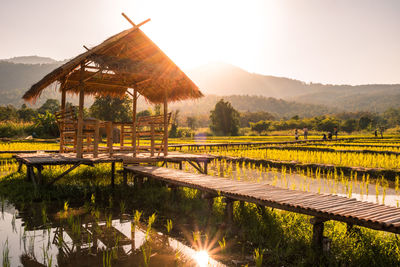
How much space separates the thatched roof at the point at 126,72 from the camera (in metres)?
7.30

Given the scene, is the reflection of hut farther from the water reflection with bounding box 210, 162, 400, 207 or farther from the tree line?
the tree line

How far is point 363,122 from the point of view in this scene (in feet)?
189

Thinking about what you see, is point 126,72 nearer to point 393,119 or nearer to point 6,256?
point 6,256

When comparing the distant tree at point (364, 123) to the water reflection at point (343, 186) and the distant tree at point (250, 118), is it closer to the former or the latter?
the distant tree at point (250, 118)

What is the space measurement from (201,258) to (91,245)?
1.37 m

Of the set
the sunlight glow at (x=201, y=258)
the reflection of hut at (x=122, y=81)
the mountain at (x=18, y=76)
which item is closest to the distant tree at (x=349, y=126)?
the reflection of hut at (x=122, y=81)

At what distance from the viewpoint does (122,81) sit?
10086 mm

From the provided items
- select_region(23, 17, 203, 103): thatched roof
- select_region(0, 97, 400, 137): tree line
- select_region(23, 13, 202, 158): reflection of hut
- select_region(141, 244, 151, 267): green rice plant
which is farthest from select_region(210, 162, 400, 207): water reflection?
select_region(0, 97, 400, 137): tree line

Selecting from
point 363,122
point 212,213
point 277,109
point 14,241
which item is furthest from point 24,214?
point 277,109

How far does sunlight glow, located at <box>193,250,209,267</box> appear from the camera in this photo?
3.19 m

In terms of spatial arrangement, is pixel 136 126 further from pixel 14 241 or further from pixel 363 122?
pixel 363 122

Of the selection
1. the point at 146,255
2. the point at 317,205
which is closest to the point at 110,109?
the point at 146,255

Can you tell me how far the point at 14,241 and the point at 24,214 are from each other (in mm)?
1324

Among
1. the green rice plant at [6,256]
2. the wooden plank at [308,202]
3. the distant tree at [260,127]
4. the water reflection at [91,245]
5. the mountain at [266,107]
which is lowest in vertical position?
the water reflection at [91,245]
